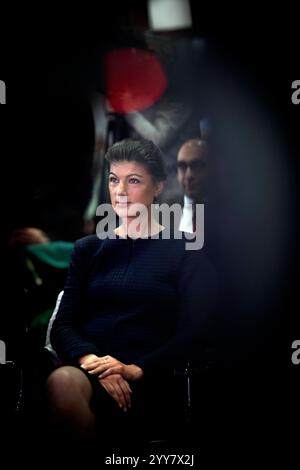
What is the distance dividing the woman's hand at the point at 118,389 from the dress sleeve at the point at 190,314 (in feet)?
0.33

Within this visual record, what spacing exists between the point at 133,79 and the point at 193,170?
0.65 meters

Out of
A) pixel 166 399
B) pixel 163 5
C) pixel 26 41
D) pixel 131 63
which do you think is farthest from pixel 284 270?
pixel 26 41

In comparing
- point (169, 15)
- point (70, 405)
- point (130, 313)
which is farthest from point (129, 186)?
point (169, 15)

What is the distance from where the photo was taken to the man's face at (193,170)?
2.77 metres

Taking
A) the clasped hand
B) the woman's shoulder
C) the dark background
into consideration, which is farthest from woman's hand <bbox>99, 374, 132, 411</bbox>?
the dark background

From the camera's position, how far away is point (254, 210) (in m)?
2.76

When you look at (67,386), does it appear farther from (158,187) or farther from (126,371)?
(158,187)

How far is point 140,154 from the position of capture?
2.10 metres

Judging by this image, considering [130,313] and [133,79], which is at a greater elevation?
[133,79]

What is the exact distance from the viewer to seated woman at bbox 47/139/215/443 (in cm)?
181

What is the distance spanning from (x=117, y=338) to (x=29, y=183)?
1302 mm
